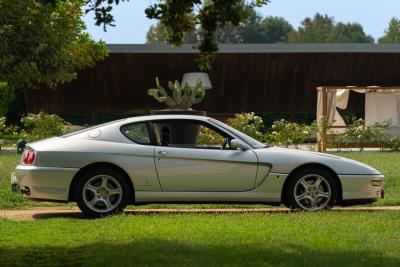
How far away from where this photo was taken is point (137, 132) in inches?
437

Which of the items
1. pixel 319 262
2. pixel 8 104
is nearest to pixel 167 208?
pixel 319 262

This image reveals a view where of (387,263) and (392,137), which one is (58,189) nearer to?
(387,263)

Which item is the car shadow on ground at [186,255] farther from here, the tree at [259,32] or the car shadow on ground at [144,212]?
the tree at [259,32]

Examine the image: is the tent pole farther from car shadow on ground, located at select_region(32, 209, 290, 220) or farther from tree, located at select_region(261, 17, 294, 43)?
tree, located at select_region(261, 17, 294, 43)

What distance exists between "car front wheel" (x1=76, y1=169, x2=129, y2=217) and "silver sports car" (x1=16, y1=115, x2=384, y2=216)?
0.04ft

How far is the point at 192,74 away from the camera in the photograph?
33.2m

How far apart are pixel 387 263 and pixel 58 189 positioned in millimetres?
4781

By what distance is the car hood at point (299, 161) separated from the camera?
1082cm

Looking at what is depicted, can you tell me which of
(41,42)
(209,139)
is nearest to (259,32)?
(41,42)

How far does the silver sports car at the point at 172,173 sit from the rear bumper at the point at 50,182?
12 mm

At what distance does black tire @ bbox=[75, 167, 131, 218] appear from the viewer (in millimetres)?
10547

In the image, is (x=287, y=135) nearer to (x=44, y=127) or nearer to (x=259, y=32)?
(x=44, y=127)

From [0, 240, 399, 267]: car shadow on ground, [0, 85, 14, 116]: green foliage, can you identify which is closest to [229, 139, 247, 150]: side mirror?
[0, 240, 399, 267]: car shadow on ground

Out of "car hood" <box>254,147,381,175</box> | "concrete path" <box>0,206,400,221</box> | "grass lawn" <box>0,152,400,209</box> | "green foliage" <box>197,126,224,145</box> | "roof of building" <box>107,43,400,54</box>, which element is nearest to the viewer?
"car hood" <box>254,147,381,175</box>
